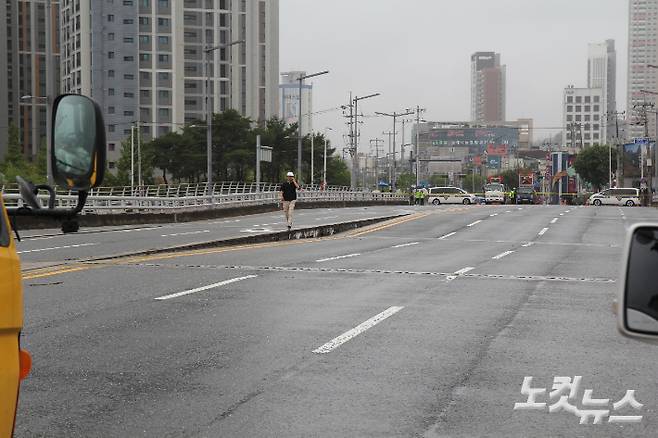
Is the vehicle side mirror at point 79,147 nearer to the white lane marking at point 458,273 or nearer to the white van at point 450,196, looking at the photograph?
the white lane marking at point 458,273

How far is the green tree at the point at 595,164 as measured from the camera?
133m

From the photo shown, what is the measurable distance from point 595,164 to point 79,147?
137210mm

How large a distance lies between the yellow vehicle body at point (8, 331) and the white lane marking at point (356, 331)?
5248 mm

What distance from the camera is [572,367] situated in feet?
26.0

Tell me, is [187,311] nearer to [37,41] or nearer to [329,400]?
[329,400]

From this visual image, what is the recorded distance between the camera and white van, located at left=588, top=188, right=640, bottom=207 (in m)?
78.9

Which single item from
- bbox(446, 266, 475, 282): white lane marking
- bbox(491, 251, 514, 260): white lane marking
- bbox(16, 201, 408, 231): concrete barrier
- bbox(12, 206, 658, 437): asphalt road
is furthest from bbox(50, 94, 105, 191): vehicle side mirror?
bbox(16, 201, 408, 231): concrete barrier

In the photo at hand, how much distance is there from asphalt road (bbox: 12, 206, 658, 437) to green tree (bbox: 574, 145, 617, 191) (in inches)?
4760

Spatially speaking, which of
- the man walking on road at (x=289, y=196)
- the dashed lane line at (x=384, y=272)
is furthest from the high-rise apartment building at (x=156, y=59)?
the dashed lane line at (x=384, y=272)

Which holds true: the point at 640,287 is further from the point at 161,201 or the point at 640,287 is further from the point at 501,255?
the point at 161,201

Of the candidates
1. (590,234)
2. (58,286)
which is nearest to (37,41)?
(590,234)

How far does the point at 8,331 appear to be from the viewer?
3.38m

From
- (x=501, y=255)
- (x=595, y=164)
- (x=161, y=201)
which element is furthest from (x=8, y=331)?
(x=595, y=164)

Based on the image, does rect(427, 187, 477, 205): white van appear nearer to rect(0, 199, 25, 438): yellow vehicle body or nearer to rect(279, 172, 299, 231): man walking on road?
rect(279, 172, 299, 231): man walking on road
